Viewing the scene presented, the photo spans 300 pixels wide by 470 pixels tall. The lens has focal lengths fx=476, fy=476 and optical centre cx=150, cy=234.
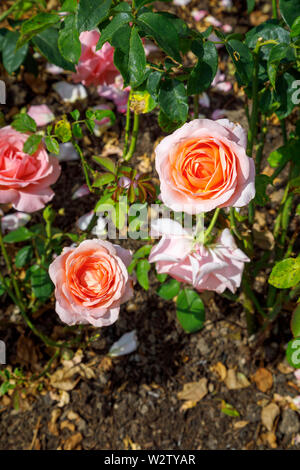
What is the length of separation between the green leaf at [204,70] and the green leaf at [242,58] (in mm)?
26

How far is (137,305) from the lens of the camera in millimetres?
1399

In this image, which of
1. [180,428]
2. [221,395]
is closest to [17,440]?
[180,428]

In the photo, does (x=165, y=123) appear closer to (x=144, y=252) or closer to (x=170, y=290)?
(x=144, y=252)

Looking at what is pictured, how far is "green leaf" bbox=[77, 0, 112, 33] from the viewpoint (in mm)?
691

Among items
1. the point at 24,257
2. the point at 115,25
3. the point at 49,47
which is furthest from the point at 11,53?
the point at 115,25

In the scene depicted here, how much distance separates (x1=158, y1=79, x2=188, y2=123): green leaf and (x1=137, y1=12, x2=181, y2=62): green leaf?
0.09m

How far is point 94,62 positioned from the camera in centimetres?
112

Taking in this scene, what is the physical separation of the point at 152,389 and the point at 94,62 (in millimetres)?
868

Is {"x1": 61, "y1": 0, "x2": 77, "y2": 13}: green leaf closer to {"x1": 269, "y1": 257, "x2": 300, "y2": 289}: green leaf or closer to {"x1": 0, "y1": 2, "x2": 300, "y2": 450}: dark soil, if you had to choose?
{"x1": 269, "y1": 257, "x2": 300, "y2": 289}: green leaf

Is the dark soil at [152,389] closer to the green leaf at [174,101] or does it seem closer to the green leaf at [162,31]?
the green leaf at [174,101]

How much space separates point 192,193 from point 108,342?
31.2 inches

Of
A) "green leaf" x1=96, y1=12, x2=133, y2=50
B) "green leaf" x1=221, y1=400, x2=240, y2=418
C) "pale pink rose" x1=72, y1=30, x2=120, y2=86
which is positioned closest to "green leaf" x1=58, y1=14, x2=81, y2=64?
"green leaf" x1=96, y1=12, x2=133, y2=50

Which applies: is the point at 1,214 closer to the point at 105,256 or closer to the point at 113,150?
the point at 113,150

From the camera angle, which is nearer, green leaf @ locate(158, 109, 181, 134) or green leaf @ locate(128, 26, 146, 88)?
green leaf @ locate(128, 26, 146, 88)
